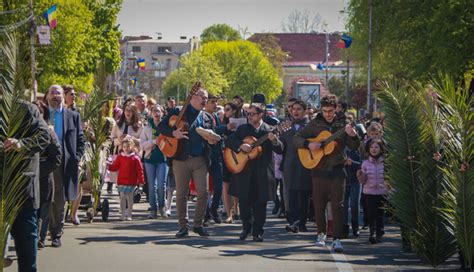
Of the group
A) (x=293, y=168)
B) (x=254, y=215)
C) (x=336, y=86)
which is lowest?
(x=254, y=215)

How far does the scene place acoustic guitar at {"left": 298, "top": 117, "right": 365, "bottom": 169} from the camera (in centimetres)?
1475

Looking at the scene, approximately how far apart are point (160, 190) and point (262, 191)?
3886 millimetres

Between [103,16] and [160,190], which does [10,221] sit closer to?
[160,190]

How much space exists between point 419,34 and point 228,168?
93.7 ft

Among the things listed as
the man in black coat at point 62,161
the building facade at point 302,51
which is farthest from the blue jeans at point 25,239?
the building facade at point 302,51

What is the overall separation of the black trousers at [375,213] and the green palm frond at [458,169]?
11.8ft

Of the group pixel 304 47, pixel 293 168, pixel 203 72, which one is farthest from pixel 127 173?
pixel 304 47

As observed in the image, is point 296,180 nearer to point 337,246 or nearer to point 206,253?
point 337,246

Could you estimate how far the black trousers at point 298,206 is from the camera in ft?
58.0

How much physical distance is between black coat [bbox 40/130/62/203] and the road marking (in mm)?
3152

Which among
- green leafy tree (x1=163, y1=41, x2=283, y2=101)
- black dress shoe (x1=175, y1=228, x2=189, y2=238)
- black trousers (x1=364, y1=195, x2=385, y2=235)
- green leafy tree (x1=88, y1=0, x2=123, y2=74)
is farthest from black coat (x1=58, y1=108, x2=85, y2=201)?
green leafy tree (x1=163, y1=41, x2=283, y2=101)

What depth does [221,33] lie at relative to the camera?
538ft

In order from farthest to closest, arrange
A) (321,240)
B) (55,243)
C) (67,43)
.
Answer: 1. (67,43)
2. (321,240)
3. (55,243)

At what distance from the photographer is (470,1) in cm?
3797
